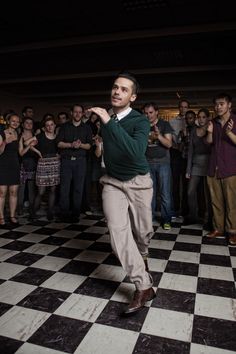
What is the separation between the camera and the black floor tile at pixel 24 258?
2830mm

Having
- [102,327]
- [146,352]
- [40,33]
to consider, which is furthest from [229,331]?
[40,33]

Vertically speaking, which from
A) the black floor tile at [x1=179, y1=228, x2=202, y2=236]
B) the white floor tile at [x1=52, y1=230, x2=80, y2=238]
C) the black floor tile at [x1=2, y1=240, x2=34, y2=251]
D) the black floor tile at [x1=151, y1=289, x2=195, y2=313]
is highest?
the white floor tile at [x1=52, y1=230, x2=80, y2=238]

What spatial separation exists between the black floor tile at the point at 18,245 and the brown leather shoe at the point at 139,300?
161 cm

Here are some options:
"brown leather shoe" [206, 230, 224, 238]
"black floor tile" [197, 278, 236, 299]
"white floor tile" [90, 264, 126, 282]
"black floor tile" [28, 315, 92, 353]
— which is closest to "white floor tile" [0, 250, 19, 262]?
"white floor tile" [90, 264, 126, 282]

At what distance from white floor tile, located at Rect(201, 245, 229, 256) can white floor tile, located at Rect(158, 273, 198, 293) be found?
69 cm

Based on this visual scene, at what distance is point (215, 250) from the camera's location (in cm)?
321

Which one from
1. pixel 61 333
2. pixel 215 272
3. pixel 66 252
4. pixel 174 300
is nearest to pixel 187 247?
pixel 215 272

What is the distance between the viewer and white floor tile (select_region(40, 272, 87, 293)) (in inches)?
92.7

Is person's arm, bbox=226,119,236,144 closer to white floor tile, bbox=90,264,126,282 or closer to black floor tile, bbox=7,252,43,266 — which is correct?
white floor tile, bbox=90,264,126,282

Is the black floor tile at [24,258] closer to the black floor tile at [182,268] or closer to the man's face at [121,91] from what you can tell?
the black floor tile at [182,268]

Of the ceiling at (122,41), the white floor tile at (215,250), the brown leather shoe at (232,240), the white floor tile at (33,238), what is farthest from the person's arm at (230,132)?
the ceiling at (122,41)

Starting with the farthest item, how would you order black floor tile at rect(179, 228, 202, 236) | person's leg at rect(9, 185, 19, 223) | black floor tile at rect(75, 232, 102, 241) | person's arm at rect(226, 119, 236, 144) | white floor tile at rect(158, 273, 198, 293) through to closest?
person's leg at rect(9, 185, 19, 223) → black floor tile at rect(179, 228, 202, 236) → black floor tile at rect(75, 232, 102, 241) → person's arm at rect(226, 119, 236, 144) → white floor tile at rect(158, 273, 198, 293)

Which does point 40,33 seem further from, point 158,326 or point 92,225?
point 158,326

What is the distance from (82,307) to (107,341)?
1.33ft
